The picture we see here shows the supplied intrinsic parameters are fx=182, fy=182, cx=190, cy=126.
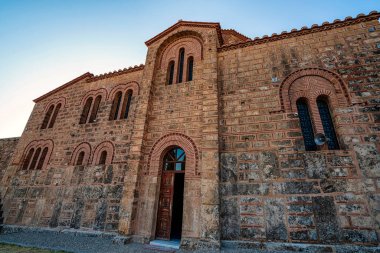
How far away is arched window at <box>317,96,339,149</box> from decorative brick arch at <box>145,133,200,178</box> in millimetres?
3992

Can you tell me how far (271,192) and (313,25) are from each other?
613 centimetres

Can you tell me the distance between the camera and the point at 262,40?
7051 millimetres

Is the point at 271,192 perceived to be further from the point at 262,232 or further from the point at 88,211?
the point at 88,211

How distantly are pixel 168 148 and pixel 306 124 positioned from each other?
4598mm

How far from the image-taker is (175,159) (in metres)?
6.39

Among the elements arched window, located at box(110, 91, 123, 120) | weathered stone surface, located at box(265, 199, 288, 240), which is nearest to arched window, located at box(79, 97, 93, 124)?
arched window, located at box(110, 91, 123, 120)

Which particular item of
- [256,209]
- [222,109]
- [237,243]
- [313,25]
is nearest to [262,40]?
[313,25]

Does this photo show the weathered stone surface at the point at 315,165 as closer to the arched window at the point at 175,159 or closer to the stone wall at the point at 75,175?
the arched window at the point at 175,159

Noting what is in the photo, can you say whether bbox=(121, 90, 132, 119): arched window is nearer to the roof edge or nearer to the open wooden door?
the roof edge

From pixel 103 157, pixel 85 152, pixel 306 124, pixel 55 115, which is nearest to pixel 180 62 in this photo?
pixel 103 157

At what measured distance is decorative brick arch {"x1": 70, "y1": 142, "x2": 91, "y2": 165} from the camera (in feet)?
26.5

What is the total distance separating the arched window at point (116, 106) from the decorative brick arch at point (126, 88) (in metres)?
0.18

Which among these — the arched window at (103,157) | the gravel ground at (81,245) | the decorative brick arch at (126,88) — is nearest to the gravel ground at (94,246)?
the gravel ground at (81,245)

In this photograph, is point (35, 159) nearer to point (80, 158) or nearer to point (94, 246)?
point (80, 158)
